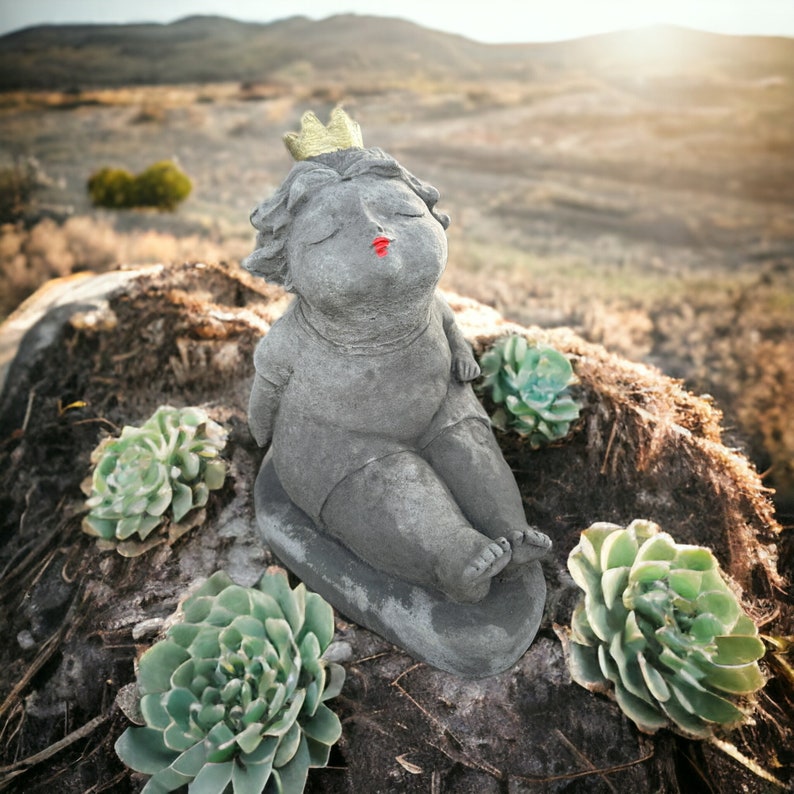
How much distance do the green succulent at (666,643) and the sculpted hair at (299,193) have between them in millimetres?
893

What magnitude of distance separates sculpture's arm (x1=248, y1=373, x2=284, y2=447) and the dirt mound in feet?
1.22

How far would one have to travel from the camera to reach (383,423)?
4.88 ft

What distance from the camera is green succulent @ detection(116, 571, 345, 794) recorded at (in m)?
1.21

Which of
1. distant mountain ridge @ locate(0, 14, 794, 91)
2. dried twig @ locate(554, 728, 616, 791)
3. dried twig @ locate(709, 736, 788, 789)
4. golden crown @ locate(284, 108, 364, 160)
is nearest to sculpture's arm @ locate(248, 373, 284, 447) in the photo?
golden crown @ locate(284, 108, 364, 160)

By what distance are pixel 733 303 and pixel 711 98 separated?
2.19m

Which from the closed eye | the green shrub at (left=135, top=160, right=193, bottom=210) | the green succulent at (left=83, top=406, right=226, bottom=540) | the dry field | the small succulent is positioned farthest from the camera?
the green shrub at (left=135, top=160, right=193, bottom=210)

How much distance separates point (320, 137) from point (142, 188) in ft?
10.3

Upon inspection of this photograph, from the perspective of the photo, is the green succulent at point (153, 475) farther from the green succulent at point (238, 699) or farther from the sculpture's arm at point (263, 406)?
the green succulent at point (238, 699)

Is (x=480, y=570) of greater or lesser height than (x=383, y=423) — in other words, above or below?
below

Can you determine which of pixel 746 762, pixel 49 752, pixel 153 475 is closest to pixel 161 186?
pixel 153 475

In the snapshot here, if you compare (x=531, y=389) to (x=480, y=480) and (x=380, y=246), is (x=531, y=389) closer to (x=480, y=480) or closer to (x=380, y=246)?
(x=480, y=480)

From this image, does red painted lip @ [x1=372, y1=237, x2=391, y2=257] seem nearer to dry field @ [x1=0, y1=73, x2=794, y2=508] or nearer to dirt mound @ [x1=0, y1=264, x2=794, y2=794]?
dirt mound @ [x1=0, y1=264, x2=794, y2=794]

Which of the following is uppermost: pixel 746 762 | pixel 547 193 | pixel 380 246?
pixel 380 246

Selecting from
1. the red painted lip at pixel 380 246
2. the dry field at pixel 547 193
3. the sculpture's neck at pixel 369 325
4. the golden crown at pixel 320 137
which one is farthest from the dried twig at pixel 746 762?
the dry field at pixel 547 193
